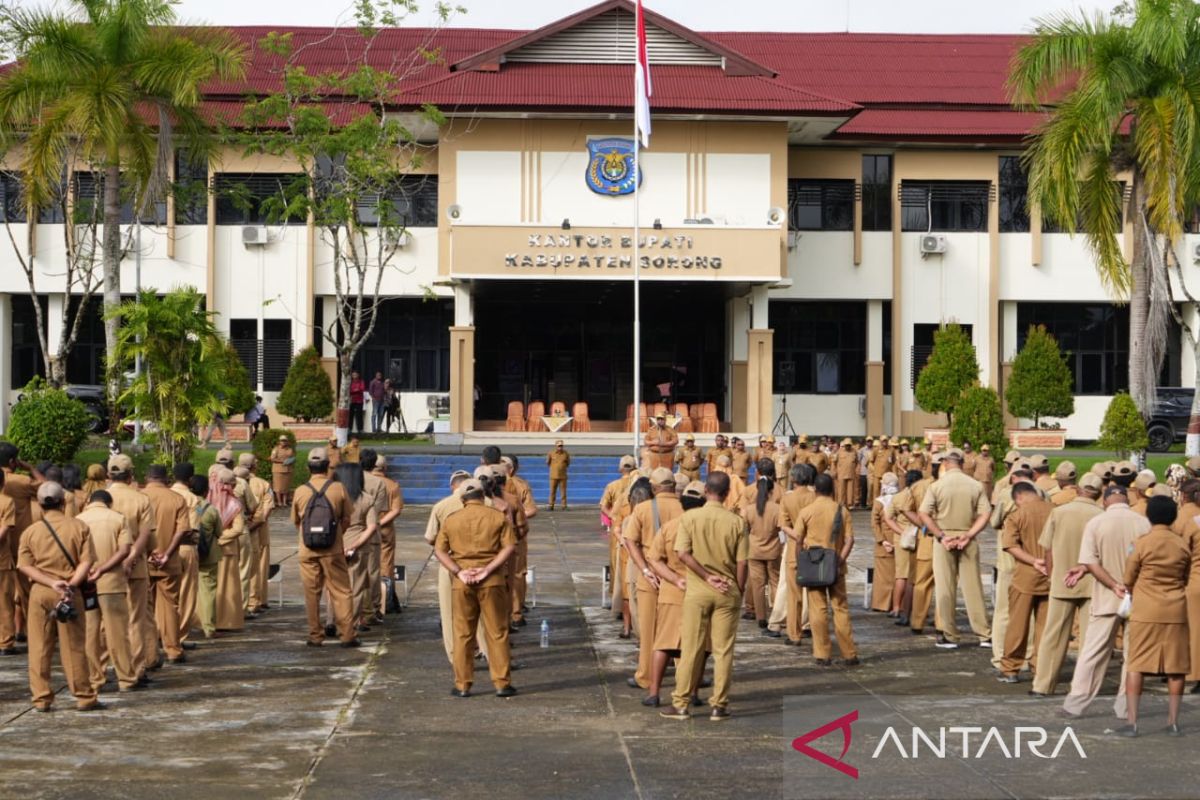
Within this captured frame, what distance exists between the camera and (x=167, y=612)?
13500 mm

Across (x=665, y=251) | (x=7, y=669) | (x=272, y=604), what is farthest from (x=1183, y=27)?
(x=7, y=669)

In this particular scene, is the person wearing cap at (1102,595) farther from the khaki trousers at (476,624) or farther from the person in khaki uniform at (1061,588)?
the khaki trousers at (476,624)

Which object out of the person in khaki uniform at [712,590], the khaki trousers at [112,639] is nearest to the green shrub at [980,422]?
the person in khaki uniform at [712,590]

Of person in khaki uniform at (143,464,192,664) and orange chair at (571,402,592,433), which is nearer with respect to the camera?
person in khaki uniform at (143,464,192,664)

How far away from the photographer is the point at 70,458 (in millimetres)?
28188

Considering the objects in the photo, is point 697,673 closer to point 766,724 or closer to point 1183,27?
point 766,724

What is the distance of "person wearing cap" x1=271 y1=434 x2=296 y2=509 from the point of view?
97.9 ft

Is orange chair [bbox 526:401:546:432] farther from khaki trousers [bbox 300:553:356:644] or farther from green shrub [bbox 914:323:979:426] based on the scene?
khaki trousers [bbox 300:553:356:644]

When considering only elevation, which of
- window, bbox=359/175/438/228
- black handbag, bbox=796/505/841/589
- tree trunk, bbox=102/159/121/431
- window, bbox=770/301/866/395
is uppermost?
window, bbox=359/175/438/228

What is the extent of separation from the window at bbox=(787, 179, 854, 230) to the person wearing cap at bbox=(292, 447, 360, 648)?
94.9ft

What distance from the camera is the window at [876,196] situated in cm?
4178

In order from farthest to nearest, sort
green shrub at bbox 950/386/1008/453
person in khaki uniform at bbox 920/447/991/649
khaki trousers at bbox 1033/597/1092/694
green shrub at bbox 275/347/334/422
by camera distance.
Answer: green shrub at bbox 275/347/334/422 < green shrub at bbox 950/386/1008/453 < person in khaki uniform at bbox 920/447/991/649 < khaki trousers at bbox 1033/597/1092/694

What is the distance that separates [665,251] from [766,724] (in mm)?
26197

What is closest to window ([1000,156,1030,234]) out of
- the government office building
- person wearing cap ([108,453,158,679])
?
the government office building
